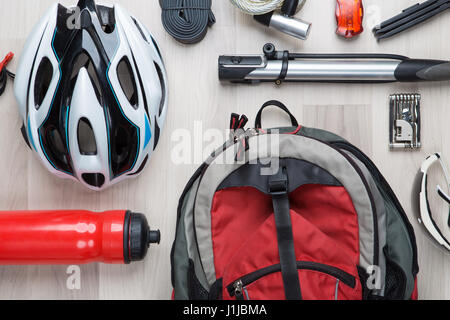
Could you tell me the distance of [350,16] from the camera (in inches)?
29.4

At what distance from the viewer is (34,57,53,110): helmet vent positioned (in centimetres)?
69

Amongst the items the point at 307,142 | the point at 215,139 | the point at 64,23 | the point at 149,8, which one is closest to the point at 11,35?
the point at 64,23

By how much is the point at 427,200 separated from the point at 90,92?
68 centimetres

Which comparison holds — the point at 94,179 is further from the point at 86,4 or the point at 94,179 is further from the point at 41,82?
the point at 86,4

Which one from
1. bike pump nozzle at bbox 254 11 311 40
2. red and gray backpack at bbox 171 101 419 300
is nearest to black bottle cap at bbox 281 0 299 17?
bike pump nozzle at bbox 254 11 311 40

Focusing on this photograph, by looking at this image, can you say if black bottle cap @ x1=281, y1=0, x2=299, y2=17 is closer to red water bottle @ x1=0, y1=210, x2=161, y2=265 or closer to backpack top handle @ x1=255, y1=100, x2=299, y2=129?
backpack top handle @ x1=255, y1=100, x2=299, y2=129

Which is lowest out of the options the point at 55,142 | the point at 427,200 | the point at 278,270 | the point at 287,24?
the point at 278,270

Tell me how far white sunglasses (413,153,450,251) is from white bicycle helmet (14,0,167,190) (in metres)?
0.54

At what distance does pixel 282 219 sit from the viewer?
0.64 metres

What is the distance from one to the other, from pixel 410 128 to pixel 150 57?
54cm

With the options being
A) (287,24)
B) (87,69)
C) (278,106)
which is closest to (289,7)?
(287,24)

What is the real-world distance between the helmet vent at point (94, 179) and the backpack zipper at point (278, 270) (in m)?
0.31

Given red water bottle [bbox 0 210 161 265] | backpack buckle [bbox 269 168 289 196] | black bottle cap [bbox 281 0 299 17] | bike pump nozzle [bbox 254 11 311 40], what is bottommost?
red water bottle [bbox 0 210 161 265]

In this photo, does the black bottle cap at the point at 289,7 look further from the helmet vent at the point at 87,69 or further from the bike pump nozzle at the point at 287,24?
the helmet vent at the point at 87,69
